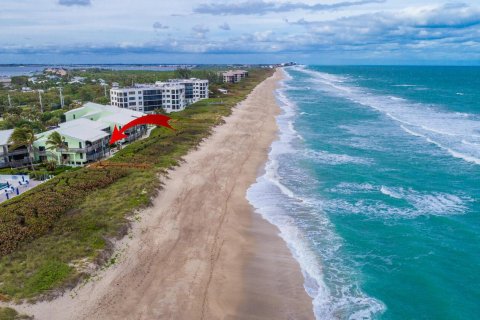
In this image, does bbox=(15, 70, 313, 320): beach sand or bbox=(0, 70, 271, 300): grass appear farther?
bbox=(0, 70, 271, 300): grass

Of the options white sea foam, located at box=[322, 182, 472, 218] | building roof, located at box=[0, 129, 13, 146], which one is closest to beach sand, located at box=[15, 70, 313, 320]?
white sea foam, located at box=[322, 182, 472, 218]

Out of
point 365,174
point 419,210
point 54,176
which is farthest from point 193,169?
point 419,210

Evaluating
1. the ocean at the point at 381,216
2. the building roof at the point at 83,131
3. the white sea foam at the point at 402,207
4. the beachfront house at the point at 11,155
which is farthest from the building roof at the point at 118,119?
the white sea foam at the point at 402,207

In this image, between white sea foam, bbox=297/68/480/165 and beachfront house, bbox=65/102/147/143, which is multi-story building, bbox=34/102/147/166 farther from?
white sea foam, bbox=297/68/480/165

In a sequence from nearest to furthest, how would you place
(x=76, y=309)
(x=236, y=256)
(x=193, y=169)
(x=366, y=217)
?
(x=76, y=309) < (x=236, y=256) < (x=366, y=217) < (x=193, y=169)

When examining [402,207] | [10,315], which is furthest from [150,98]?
[10,315]

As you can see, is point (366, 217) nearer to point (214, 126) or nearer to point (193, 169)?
point (193, 169)
